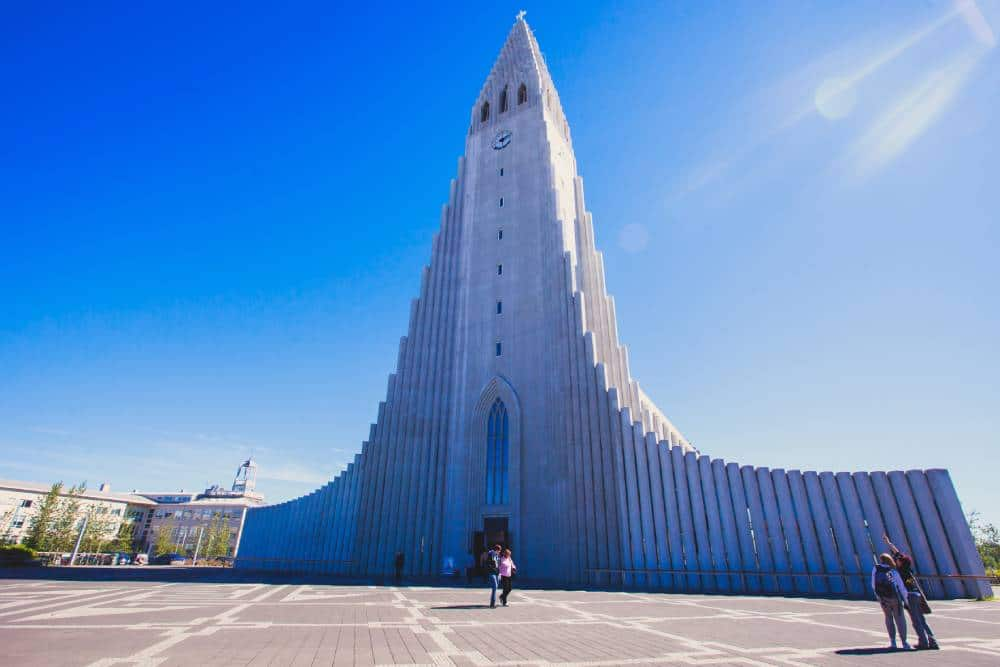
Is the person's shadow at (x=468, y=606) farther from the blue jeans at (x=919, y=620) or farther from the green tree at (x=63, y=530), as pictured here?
the green tree at (x=63, y=530)

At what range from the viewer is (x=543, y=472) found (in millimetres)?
27312

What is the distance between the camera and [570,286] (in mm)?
30719

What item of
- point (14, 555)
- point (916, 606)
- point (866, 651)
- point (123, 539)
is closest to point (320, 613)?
point (866, 651)

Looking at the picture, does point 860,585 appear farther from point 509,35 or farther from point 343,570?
point 509,35

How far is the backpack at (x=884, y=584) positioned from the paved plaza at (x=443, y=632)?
0.83m

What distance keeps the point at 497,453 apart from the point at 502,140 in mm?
26285

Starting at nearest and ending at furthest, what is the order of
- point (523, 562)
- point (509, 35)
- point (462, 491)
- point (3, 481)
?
point (523, 562) → point (462, 491) → point (509, 35) → point (3, 481)

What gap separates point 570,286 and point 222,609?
24215mm

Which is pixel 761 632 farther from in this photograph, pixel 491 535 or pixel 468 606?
pixel 491 535

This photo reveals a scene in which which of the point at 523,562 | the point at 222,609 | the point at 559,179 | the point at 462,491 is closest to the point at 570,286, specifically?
the point at 559,179

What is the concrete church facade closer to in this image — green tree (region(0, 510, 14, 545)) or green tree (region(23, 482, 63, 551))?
green tree (region(23, 482, 63, 551))

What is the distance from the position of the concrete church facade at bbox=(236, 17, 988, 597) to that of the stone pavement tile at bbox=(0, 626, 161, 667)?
20.6 metres

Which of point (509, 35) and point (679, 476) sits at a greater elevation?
point (509, 35)

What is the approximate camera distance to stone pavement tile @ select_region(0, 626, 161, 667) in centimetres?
586
